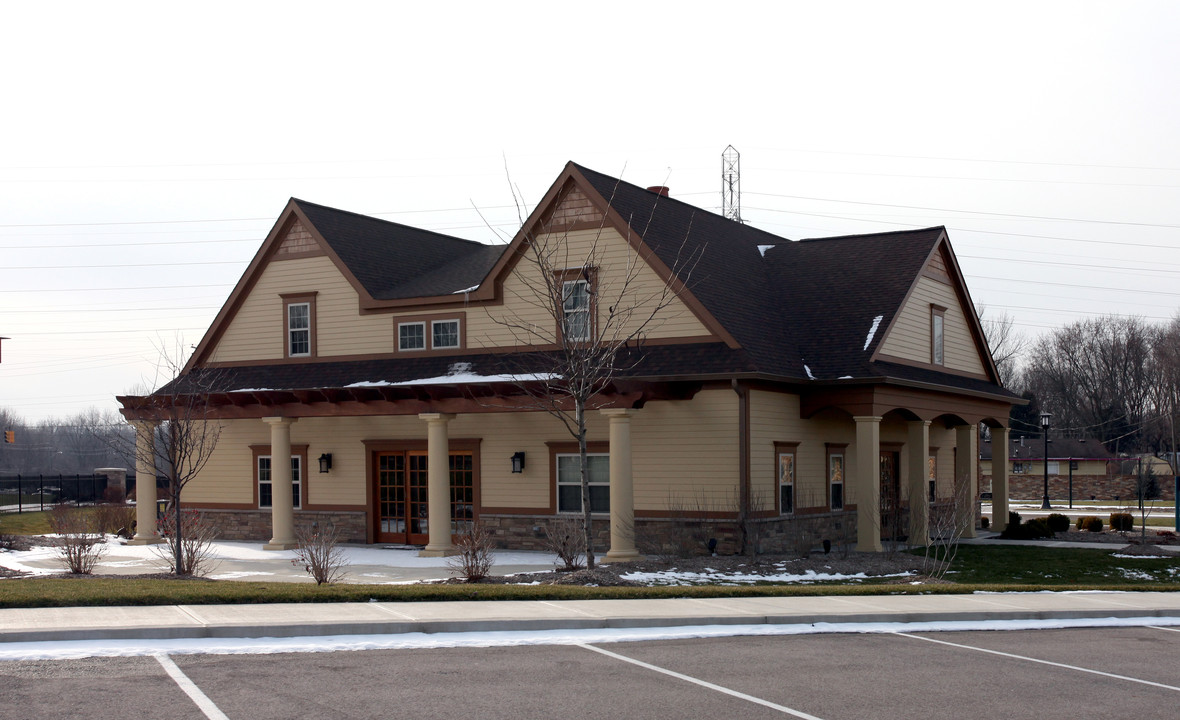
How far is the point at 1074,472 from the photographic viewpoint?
68.4 metres

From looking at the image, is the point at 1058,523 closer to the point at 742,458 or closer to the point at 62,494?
the point at 742,458

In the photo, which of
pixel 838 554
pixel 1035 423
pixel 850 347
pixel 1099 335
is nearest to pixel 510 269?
pixel 850 347

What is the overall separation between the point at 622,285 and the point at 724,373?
338 cm

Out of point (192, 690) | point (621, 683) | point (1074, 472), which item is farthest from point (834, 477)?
point (1074, 472)

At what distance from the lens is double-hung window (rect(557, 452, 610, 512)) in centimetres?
2366

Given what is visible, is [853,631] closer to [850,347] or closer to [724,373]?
[724,373]

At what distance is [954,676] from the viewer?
10.2 metres

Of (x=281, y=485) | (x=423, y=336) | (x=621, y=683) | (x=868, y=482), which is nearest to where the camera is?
(x=621, y=683)

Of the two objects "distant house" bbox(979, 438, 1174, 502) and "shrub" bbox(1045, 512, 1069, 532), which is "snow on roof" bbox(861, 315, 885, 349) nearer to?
"shrub" bbox(1045, 512, 1069, 532)

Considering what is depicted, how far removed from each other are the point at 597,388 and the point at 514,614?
9120mm

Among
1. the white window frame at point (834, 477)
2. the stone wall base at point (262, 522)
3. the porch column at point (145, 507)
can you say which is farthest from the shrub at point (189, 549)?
the white window frame at point (834, 477)

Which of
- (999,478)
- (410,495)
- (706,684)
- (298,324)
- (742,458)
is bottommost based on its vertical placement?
(999,478)

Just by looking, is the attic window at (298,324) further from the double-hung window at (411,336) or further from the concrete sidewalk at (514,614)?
the concrete sidewalk at (514,614)

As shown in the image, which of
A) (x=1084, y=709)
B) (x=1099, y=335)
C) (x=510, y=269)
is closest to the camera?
(x=1084, y=709)
